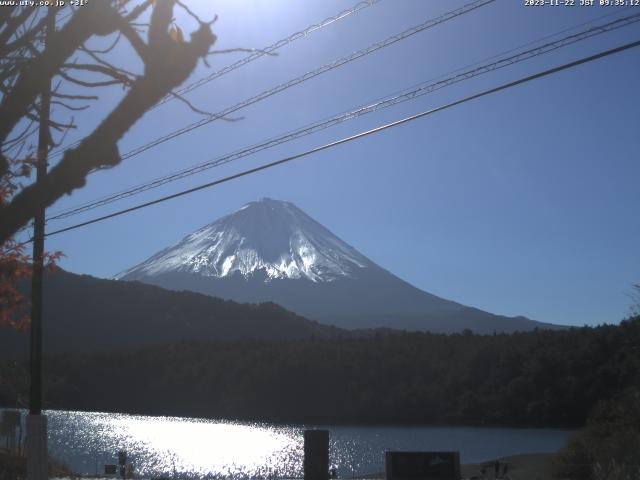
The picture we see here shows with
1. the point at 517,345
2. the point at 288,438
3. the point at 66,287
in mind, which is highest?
the point at 66,287

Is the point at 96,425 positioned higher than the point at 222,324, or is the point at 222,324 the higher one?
the point at 222,324

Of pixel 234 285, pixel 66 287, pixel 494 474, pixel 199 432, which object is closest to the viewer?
pixel 494 474

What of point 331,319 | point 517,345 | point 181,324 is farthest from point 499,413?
point 331,319

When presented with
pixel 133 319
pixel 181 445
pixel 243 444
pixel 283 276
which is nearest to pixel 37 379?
pixel 181 445

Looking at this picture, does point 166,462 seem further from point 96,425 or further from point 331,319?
point 331,319

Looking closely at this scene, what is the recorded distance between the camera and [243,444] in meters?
49.4

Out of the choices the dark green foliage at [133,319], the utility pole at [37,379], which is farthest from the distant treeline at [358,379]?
the utility pole at [37,379]

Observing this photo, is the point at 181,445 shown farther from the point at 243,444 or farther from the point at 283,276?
the point at 283,276

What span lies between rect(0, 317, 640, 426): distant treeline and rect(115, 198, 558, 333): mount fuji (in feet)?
280

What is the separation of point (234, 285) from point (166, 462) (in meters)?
138

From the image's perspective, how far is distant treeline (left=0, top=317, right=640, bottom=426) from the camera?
6022 centimetres

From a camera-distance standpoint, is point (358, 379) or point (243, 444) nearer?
point (243, 444)

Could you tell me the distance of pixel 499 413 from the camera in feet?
205

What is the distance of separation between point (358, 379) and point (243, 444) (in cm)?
2445
